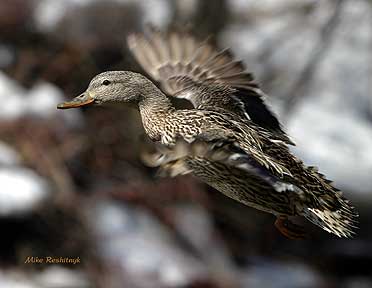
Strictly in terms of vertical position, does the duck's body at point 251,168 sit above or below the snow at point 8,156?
below

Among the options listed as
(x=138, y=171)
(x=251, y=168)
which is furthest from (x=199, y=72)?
(x=138, y=171)

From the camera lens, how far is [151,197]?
232 inches

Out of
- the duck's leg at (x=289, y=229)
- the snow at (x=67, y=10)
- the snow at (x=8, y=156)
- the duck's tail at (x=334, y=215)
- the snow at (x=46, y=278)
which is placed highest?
the snow at (x=67, y=10)

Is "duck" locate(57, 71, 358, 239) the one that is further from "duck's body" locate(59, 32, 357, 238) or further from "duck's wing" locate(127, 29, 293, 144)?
"duck's wing" locate(127, 29, 293, 144)

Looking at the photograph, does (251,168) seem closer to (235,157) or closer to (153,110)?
(235,157)

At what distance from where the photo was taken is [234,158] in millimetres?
2053

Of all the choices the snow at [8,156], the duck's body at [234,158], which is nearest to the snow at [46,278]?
the snow at [8,156]

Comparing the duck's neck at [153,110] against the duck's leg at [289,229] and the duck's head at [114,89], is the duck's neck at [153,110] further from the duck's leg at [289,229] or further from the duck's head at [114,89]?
the duck's leg at [289,229]

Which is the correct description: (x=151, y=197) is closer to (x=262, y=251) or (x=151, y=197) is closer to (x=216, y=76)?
(x=262, y=251)

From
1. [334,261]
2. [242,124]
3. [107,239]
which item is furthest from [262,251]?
[242,124]

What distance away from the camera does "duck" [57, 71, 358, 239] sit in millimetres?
2111

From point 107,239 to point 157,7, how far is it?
196 centimetres

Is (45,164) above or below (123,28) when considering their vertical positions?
below

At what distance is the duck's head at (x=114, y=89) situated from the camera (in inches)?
88.0
